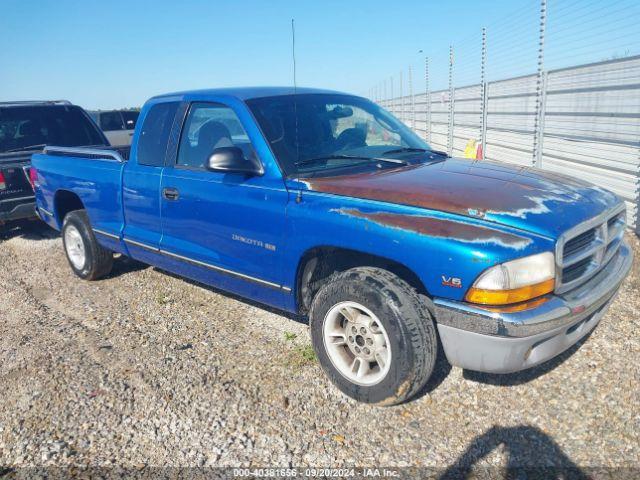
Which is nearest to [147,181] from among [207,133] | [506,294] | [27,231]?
[207,133]

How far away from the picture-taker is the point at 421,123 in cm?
1694

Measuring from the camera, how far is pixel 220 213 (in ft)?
11.7

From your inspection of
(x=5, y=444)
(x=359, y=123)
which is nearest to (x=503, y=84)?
(x=359, y=123)

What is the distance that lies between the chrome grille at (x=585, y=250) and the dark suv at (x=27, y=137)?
6281 millimetres

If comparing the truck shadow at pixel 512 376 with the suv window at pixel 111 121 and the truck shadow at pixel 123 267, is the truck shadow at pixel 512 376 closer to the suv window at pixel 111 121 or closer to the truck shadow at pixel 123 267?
the truck shadow at pixel 123 267

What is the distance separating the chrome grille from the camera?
8.38 feet

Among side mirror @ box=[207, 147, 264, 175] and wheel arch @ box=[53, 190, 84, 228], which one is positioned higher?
side mirror @ box=[207, 147, 264, 175]

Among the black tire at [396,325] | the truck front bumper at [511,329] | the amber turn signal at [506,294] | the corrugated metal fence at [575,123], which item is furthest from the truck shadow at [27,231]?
the corrugated metal fence at [575,123]

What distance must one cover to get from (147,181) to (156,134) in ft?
1.35

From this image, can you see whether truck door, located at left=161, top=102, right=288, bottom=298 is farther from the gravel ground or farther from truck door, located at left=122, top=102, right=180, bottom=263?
the gravel ground

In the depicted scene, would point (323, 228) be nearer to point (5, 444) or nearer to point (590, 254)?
point (590, 254)

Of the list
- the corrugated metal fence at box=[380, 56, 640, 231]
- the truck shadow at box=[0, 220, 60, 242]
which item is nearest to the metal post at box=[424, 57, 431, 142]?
the corrugated metal fence at box=[380, 56, 640, 231]

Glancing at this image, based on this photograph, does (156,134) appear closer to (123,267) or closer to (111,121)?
(123,267)

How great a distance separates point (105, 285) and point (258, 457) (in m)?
3.41
